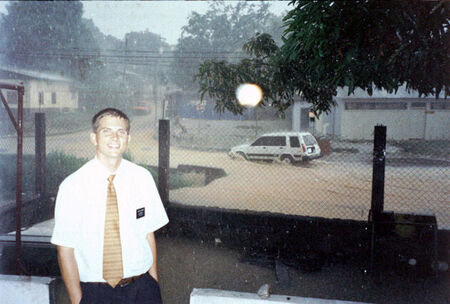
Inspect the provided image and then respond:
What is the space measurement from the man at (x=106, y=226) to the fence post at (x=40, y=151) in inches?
182

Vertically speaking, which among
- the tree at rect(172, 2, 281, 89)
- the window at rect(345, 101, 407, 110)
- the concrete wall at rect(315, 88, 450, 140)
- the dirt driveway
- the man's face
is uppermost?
the tree at rect(172, 2, 281, 89)

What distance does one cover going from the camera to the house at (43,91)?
19.8 metres

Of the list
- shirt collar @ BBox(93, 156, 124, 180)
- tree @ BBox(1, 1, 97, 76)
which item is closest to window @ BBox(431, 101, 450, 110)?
shirt collar @ BBox(93, 156, 124, 180)

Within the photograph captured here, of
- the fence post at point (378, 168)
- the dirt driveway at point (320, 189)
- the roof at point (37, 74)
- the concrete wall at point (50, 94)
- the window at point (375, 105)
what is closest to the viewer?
the fence post at point (378, 168)

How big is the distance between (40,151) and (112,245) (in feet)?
15.9

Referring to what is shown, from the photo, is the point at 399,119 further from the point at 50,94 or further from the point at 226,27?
the point at 50,94

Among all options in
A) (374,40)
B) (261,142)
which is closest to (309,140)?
(261,142)

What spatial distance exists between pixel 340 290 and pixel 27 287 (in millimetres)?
3150

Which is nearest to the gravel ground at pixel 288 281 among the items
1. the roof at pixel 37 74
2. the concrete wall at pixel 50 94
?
→ the roof at pixel 37 74

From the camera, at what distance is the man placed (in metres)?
2.07

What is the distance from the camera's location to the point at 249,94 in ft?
13.8

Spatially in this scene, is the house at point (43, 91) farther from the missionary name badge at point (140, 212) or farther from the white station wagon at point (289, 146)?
the missionary name badge at point (140, 212)

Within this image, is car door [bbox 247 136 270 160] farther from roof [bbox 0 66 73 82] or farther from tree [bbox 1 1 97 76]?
roof [bbox 0 66 73 82]

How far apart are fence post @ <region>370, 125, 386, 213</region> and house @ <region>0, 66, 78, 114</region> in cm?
1860
